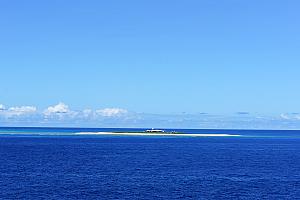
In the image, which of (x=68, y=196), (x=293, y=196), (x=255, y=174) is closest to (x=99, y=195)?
(x=68, y=196)

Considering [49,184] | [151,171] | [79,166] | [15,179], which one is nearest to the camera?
[49,184]

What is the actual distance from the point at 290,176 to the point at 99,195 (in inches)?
1867

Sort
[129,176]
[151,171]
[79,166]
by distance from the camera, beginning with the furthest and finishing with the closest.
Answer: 1. [79,166]
2. [151,171]
3. [129,176]

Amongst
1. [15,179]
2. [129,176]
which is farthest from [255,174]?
[15,179]

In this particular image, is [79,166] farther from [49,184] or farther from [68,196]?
[68,196]

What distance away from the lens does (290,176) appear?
106 metres

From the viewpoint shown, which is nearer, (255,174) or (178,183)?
(178,183)

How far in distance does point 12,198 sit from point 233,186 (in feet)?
Answer: 128

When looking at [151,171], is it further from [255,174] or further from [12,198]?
[12,198]

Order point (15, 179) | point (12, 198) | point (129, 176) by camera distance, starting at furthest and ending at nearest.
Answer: point (129, 176) → point (15, 179) → point (12, 198)

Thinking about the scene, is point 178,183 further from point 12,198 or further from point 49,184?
point 12,198

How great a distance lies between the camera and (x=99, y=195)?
78625mm

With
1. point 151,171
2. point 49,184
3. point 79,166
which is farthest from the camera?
point 79,166

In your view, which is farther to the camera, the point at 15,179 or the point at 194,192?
the point at 15,179
